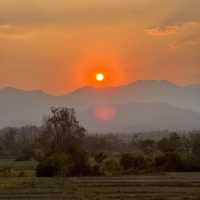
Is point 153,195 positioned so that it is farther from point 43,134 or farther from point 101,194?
point 43,134

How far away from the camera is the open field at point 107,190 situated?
163 ft

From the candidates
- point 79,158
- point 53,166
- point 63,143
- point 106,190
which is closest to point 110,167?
point 79,158

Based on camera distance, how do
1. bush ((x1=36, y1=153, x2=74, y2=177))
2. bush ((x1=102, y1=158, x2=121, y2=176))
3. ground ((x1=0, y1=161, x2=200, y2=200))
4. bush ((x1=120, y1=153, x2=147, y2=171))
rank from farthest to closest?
1. bush ((x1=120, y1=153, x2=147, y2=171))
2. bush ((x1=102, y1=158, x2=121, y2=176))
3. bush ((x1=36, y1=153, x2=74, y2=177))
4. ground ((x1=0, y1=161, x2=200, y2=200))

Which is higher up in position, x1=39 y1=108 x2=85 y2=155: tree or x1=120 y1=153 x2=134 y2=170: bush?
x1=39 y1=108 x2=85 y2=155: tree

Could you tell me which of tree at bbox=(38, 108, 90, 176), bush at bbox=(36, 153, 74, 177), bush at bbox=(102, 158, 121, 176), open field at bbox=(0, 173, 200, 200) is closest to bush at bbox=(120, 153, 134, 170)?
bush at bbox=(102, 158, 121, 176)

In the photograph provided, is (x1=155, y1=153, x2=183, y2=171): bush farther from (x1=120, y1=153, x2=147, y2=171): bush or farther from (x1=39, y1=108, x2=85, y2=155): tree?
(x1=39, y1=108, x2=85, y2=155): tree

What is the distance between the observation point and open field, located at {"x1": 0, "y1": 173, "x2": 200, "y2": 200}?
49531 millimetres

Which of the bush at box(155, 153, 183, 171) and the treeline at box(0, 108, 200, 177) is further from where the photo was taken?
the bush at box(155, 153, 183, 171)

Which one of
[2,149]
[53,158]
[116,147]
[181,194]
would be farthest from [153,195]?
[116,147]

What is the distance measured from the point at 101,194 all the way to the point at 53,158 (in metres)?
28.9

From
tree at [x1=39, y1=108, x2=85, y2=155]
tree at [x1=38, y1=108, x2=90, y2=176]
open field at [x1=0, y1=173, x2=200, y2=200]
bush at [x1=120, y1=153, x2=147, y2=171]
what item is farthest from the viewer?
tree at [x1=39, y1=108, x2=85, y2=155]

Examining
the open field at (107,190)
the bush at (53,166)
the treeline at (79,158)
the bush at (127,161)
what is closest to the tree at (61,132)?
the treeline at (79,158)

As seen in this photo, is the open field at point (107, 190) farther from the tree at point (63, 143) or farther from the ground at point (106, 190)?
the tree at point (63, 143)

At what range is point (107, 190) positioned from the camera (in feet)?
181
